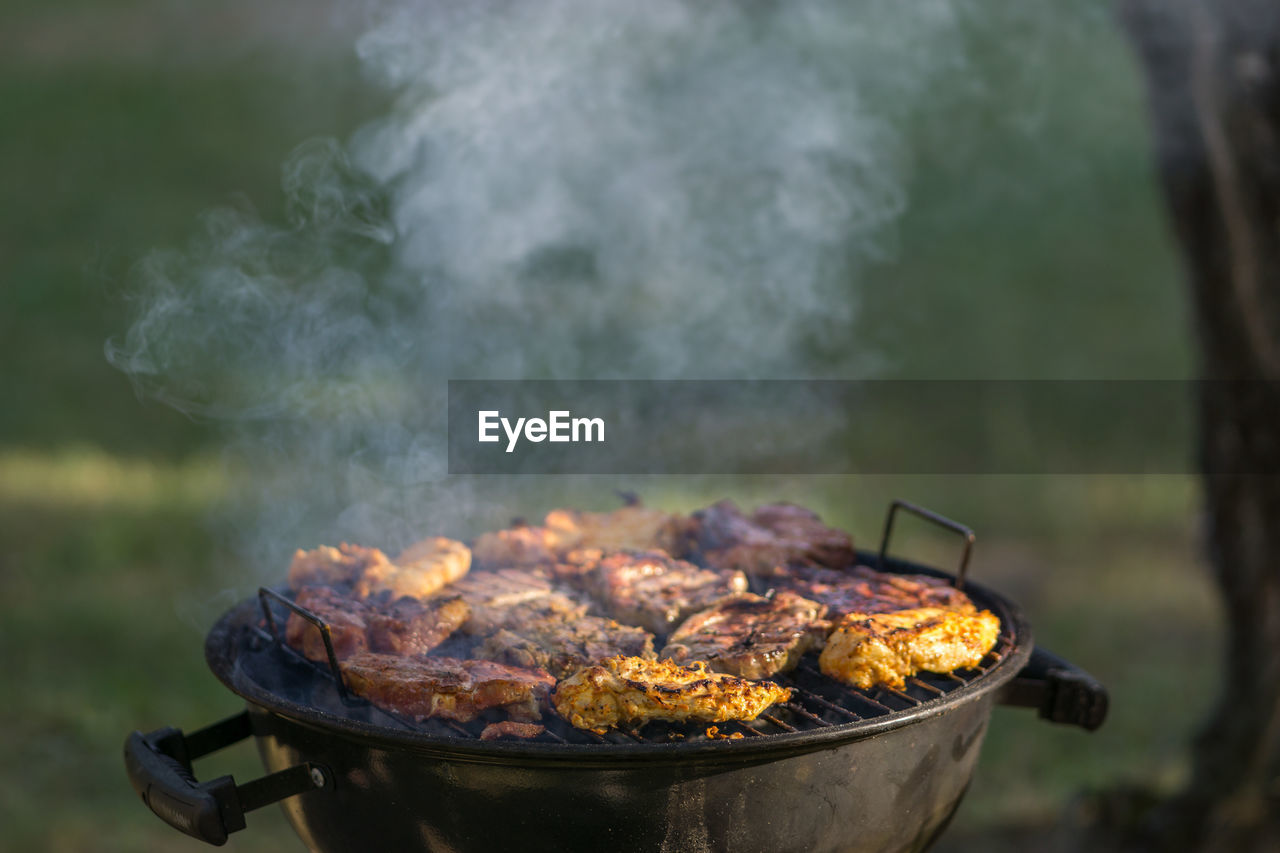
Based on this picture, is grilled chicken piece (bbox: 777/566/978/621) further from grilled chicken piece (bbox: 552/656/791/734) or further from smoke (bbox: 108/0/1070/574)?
smoke (bbox: 108/0/1070/574)

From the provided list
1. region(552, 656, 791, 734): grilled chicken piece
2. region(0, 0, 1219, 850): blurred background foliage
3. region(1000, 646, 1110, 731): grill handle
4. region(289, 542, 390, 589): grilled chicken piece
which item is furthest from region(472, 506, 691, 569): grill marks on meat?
region(1000, 646, 1110, 731): grill handle

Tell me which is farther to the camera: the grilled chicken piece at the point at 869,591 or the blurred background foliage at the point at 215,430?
the blurred background foliage at the point at 215,430

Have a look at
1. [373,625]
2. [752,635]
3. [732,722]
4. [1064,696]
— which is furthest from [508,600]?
[1064,696]

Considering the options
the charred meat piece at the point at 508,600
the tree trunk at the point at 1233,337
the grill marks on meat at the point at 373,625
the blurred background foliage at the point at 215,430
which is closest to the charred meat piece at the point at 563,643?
the charred meat piece at the point at 508,600

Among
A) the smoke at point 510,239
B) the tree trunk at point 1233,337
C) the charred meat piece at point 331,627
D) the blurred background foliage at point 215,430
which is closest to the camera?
the charred meat piece at point 331,627

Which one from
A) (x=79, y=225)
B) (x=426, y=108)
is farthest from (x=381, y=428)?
(x=79, y=225)

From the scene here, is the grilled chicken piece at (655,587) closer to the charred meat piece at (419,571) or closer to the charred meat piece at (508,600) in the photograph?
the charred meat piece at (508,600)

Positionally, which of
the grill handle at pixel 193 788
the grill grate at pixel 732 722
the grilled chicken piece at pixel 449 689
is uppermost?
the grilled chicken piece at pixel 449 689
